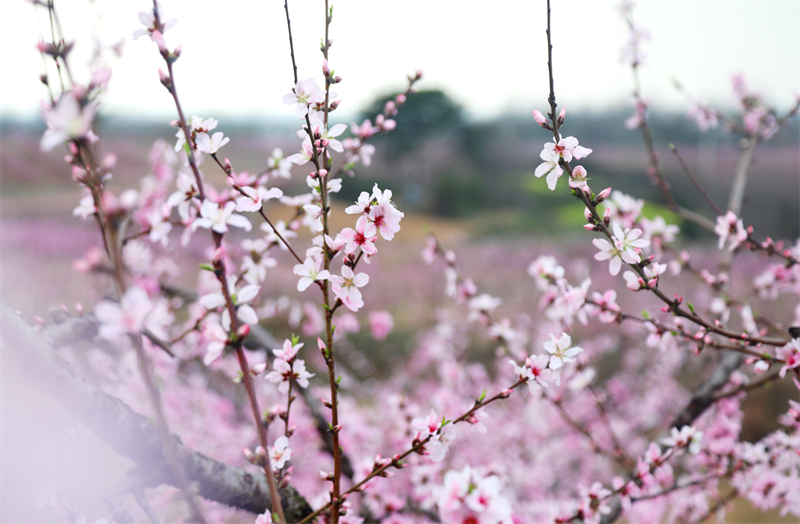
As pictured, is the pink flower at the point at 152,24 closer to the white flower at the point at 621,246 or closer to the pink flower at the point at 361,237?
the pink flower at the point at 361,237

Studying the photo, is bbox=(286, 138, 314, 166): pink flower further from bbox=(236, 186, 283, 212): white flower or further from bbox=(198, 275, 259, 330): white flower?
bbox=(198, 275, 259, 330): white flower

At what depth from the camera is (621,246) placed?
51 cm

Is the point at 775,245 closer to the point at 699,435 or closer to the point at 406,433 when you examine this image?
the point at 699,435

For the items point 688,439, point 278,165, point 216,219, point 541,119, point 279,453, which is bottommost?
point 688,439

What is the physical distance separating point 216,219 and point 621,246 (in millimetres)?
458

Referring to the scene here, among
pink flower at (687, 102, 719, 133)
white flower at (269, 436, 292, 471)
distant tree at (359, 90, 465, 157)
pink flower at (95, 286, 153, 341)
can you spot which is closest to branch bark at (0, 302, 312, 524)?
white flower at (269, 436, 292, 471)

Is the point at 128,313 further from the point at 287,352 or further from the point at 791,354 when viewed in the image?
the point at 791,354

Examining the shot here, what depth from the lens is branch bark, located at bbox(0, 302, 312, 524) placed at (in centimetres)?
38

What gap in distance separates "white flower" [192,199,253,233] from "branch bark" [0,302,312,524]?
22 cm

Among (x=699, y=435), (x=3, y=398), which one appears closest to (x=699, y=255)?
(x=699, y=435)

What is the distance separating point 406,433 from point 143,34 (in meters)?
0.78

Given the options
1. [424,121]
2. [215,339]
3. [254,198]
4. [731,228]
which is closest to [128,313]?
[215,339]

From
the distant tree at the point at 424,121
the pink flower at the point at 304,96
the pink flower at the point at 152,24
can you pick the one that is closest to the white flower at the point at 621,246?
the pink flower at the point at 304,96

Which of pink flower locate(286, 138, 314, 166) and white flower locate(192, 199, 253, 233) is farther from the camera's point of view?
pink flower locate(286, 138, 314, 166)
